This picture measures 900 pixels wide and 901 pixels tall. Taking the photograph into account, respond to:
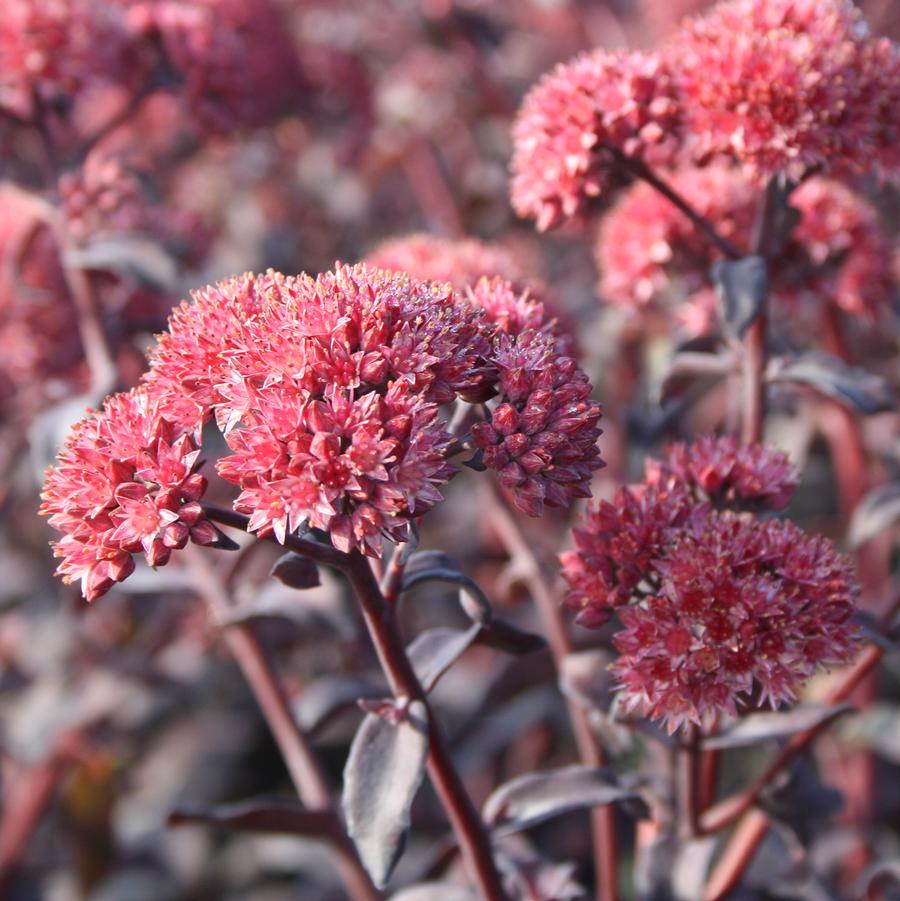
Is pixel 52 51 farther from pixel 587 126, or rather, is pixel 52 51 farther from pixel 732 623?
pixel 732 623

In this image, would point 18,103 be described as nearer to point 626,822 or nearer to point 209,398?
point 209,398

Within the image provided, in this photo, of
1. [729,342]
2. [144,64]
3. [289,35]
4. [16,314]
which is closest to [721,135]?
[729,342]

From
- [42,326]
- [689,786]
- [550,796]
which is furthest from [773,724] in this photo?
[42,326]

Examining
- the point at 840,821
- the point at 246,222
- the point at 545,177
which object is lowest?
the point at 840,821

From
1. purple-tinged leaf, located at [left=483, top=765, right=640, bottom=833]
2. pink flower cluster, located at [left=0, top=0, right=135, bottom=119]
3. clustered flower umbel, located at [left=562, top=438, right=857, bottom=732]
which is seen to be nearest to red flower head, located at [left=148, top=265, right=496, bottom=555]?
clustered flower umbel, located at [left=562, top=438, right=857, bottom=732]

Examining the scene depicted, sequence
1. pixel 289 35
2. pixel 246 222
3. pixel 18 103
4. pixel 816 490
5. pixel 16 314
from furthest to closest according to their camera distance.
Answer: pixel 246 222, pixel 289 35, pixel 816 490, pixel 16 314, pixel 18 103

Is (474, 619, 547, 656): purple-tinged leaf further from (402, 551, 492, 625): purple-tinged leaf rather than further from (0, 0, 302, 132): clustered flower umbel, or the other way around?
(0, 0, 302, 132): clustered flower umbel

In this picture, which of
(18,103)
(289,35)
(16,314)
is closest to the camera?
(18,103)
